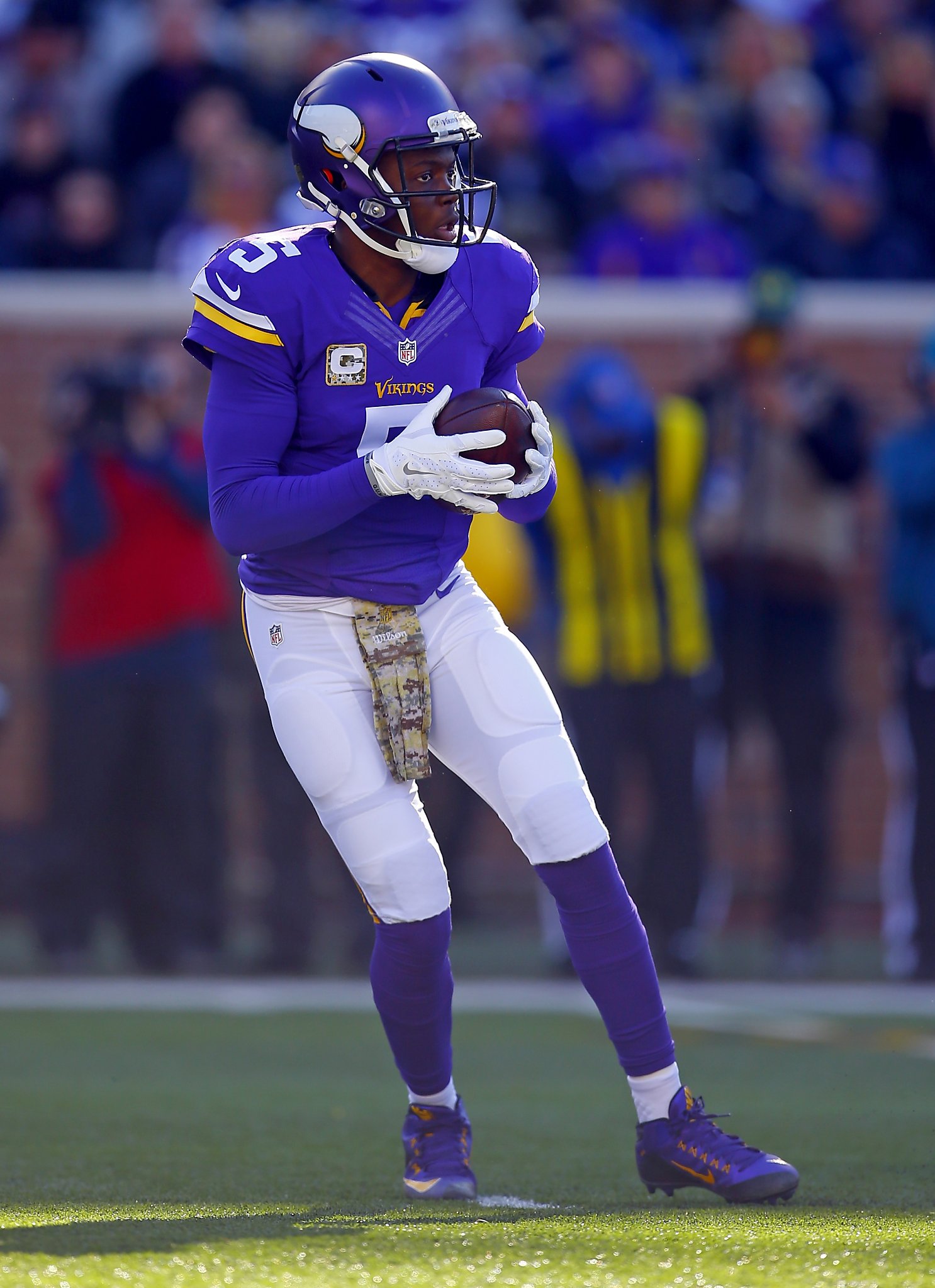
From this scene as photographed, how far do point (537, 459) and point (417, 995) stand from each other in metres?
0.94

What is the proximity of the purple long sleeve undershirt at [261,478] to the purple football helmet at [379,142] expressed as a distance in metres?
0.32

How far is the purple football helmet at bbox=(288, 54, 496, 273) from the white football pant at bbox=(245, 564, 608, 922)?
62 centimetres

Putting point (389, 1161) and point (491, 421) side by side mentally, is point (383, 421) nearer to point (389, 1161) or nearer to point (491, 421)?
A: point (491, 421)

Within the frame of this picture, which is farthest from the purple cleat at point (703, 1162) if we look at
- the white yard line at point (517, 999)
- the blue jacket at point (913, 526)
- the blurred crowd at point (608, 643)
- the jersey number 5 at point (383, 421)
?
the blue jacket at point (913, 526)

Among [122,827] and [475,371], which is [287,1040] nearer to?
[122,827]

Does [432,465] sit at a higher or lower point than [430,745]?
higher

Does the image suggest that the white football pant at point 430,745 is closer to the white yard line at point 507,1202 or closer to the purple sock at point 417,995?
the purple sock at point 417,995

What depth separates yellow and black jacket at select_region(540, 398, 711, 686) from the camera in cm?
676

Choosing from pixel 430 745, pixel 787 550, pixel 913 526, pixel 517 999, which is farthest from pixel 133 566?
pixel 430 745

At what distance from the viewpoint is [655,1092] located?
336 cm

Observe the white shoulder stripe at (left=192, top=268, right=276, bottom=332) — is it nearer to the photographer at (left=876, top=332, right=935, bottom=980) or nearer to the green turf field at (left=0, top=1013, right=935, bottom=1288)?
the green turf field at (left=0, top=1013, right=935, bottom=1288)

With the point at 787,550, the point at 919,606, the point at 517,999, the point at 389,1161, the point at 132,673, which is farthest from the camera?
the point at 787,550

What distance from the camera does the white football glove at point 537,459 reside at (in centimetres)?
332

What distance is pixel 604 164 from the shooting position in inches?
A: 362
